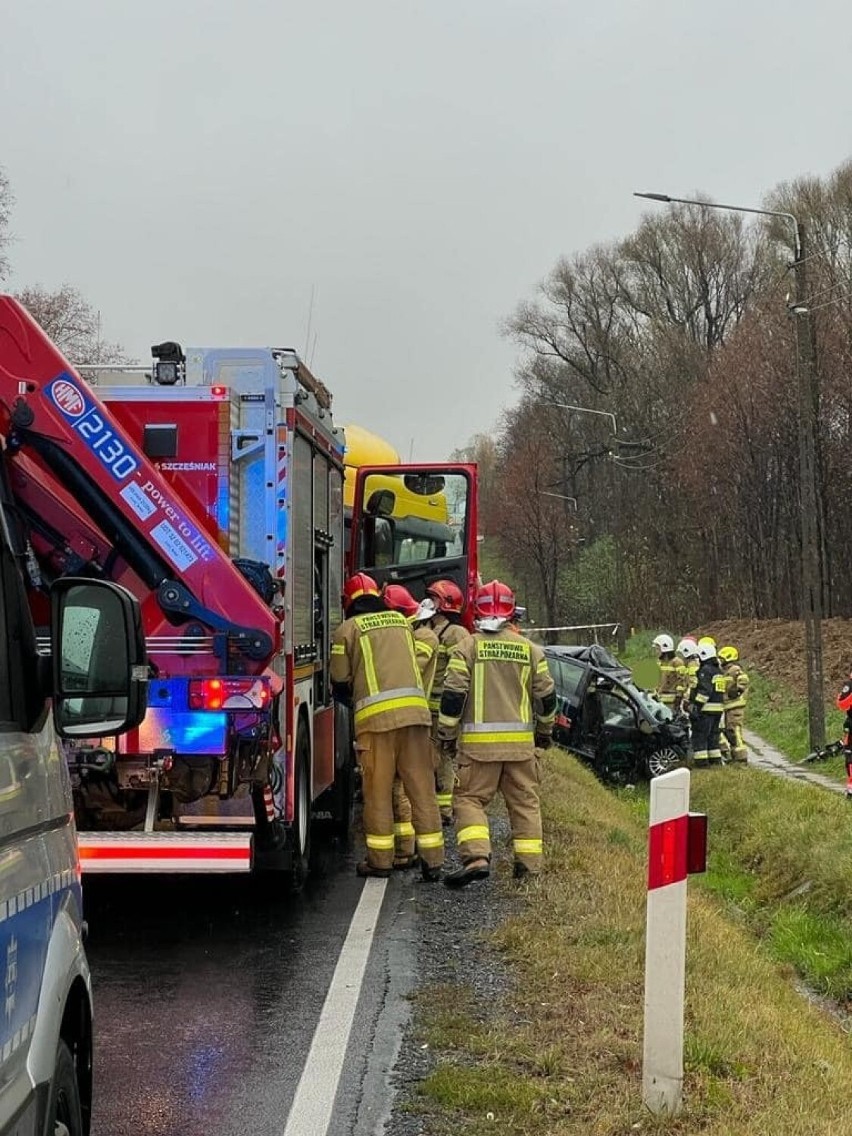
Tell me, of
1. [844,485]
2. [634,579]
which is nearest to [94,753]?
[844,485]

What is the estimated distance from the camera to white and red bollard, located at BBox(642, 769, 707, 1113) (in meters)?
4.22

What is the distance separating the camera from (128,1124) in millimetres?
4336

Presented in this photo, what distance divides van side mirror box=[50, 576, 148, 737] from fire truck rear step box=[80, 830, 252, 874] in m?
3.66

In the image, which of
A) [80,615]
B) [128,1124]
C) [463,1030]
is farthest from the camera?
[463,1030]

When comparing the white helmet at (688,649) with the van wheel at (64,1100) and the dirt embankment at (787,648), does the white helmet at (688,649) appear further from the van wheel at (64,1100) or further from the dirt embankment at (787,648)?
the van wheel at (64,1100)

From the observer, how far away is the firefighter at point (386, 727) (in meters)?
8.17

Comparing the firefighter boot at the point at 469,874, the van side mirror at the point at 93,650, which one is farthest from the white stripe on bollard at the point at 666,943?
the firefighter boot at the point at 469,874

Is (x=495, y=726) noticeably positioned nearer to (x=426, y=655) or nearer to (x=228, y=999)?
(x=426, y=655)

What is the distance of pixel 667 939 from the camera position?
13.9 ft

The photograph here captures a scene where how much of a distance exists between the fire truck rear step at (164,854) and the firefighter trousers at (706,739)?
1228 centimetres

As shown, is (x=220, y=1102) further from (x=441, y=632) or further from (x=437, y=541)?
(x=437, y=541)

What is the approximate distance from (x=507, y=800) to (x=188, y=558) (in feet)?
9.27

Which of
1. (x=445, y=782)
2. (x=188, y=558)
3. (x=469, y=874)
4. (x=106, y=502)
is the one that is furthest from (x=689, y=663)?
(x=106, y=502)

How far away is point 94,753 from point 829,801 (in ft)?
31.4
